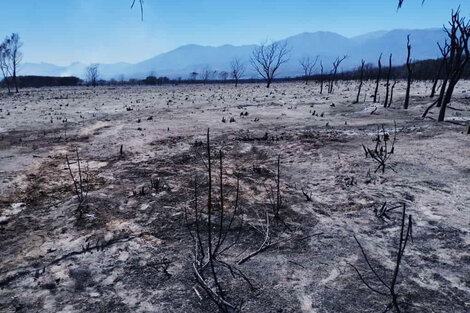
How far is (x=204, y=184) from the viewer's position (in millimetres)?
6156

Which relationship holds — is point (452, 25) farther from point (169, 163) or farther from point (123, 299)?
point (123, 299)

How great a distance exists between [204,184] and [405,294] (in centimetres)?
383

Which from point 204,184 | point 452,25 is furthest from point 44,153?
point 452,25

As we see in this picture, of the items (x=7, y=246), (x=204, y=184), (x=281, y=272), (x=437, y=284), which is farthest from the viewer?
(x=204, y=184)

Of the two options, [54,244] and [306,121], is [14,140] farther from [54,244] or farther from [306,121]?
[306,121]

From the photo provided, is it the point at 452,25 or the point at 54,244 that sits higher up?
the point at 452,25

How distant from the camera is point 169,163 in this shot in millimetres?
7492

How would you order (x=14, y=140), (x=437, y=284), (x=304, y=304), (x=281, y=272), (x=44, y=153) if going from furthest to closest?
(x=14, y=140) → (x=44, y=153) → (x=281, y=272) → (x=437, y=284) → (x=304, y=304)

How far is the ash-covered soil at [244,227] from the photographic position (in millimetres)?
3166

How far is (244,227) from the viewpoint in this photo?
453 cm

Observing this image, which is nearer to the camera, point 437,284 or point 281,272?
point 437,284

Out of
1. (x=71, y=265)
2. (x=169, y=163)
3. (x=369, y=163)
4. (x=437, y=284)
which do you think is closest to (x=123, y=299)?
(x=71, y=265)

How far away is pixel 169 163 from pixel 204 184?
5.48ft

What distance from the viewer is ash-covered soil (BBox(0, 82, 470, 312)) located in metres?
3.17
